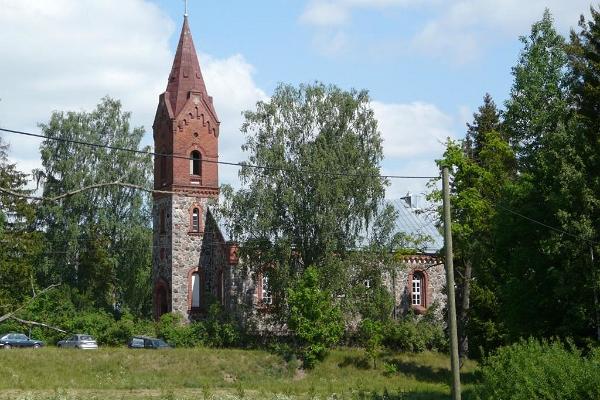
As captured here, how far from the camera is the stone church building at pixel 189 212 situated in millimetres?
48688

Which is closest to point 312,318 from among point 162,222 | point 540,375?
point 162,222

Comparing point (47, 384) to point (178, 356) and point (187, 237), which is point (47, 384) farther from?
point (187, 237)

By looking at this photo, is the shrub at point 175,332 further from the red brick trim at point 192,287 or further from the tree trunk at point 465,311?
the tree trunk at point 465,311

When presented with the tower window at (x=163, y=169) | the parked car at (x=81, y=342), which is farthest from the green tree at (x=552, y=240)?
the tower window at (x=163, y=169)

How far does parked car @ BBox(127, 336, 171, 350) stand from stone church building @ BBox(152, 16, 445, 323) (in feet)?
16.4

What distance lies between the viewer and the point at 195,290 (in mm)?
49656

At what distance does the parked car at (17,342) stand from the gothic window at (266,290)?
41.7ft

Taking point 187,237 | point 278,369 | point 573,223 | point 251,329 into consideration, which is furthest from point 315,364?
point 573,223

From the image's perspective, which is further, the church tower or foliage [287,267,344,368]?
the church tower

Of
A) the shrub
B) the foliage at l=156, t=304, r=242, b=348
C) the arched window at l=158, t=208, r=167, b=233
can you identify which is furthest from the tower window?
the foliage at l=156, t=304, r=242, b=348

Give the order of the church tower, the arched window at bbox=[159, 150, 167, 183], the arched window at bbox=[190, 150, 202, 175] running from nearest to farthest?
the church tower, the arched window at bbox=[190, 150, 202, 175], the arched window at bbox=[159, 150, 167, 183]

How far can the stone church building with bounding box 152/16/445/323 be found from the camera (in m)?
48.7

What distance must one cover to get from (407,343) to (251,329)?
885 cm

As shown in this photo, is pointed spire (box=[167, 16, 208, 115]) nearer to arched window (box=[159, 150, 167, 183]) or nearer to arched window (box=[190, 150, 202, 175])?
arched window (box=[190, 150, 202, 175])
